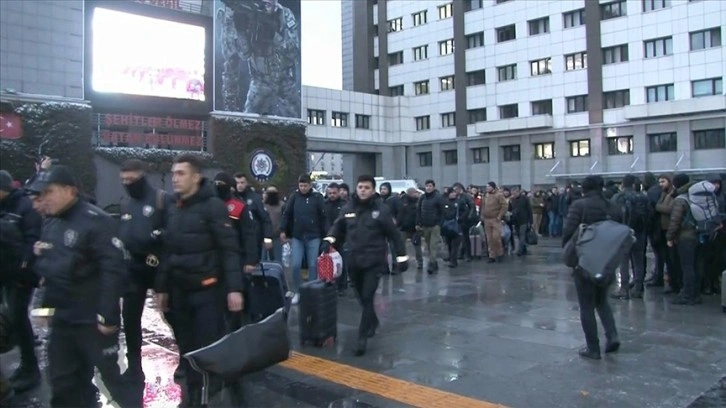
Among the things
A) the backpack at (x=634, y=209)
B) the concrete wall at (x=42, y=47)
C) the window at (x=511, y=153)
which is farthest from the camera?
the window at (x=511, y=153)

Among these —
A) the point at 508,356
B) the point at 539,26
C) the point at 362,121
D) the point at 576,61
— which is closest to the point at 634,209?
the point at 508,356

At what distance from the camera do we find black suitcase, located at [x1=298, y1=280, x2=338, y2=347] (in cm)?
691

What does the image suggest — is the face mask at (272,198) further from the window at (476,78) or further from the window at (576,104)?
the window at (476,78)

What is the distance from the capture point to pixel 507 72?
49.1 m

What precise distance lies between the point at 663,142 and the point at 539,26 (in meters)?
13.1

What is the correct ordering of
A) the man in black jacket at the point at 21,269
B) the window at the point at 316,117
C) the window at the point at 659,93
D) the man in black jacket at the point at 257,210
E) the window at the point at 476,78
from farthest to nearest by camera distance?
the window at the point at 476,78
the window at the point at 316,117
the window at the point at 659,93
the man in black jacket at the point at 257,210
the man in black jacket at the point at 21,269

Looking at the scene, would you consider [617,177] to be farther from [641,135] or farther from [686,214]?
[686,214]

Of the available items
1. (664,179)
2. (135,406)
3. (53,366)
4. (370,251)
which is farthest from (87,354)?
(664,179)

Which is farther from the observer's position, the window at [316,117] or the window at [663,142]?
the window at [316,117]

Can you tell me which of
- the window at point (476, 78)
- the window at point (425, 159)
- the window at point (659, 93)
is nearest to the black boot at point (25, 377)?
the window at point (659, 93)

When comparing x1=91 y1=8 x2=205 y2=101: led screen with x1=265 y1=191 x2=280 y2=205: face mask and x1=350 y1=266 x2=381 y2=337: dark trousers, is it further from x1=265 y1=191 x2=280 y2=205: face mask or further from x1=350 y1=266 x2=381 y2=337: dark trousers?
x1=350 y1=266 x2=381 y2=337: dark trousers

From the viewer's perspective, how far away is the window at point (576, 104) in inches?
1769

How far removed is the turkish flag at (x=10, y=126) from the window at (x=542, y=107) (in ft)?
115

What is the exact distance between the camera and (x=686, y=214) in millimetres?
8906
